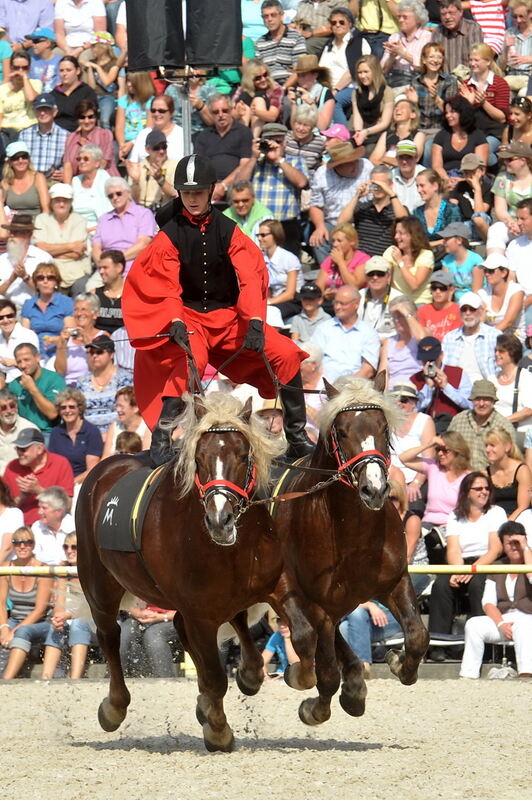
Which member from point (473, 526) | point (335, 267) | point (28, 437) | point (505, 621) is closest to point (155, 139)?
point (335, 267)

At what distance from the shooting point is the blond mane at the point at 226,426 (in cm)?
733

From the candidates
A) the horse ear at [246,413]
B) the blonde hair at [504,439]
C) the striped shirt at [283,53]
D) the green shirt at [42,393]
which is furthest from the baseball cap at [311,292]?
the horse ear at [246,413]

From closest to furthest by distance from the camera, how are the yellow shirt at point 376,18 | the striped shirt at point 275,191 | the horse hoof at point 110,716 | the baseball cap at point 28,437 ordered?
1. the horse hoof at point 110,716
2. the baseball cap at point 28,437
3. the striped shirt at point 275,191
4. the yellow shirt at point 376,18

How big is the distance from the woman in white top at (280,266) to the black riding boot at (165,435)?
527cm

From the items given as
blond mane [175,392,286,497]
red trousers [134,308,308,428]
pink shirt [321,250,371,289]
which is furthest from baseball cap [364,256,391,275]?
blond mane [175,392,286,497]

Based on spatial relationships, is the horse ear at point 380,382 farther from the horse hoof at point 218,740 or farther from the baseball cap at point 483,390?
the baseball cap at point 483,390

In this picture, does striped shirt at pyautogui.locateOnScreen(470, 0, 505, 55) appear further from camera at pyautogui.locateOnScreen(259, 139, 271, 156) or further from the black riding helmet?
the black riding helmet

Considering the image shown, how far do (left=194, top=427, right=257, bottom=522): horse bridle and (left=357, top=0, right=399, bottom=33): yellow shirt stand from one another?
9812mm

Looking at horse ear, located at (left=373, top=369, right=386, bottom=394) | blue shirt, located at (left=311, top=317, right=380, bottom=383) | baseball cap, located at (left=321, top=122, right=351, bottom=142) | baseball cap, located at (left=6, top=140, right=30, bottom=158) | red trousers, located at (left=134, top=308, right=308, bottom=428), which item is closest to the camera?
horse ear, located at (left=373, top=369, right=386, bottom=394)

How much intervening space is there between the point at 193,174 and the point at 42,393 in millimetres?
5288

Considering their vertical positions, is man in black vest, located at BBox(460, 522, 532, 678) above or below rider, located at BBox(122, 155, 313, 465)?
below

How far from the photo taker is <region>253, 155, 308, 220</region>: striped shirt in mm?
14398

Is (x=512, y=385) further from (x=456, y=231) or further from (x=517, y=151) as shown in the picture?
(x=517, y=151)

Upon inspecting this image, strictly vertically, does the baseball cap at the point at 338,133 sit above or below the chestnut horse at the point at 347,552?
above
